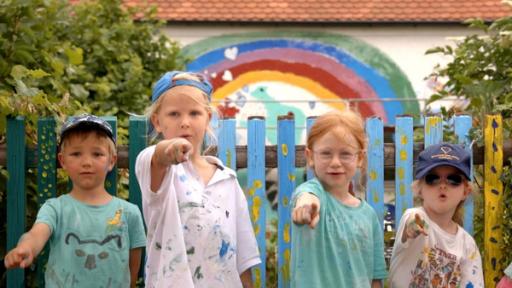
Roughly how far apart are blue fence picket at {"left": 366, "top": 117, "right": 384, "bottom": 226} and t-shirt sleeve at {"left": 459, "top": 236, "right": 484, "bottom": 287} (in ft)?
2.81

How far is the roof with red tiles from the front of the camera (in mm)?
20359

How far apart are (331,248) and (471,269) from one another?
0.77 m

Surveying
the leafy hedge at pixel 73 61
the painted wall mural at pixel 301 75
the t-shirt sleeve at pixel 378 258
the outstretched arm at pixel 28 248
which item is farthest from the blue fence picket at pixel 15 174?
the painted wall mural at pixel 301 75

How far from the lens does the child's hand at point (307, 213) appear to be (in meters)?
3.84

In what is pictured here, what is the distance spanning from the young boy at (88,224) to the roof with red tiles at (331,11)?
15.9 meters

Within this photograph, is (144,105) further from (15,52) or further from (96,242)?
(96,242)

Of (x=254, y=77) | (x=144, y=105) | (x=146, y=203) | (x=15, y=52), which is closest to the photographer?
(x=146, y=203)

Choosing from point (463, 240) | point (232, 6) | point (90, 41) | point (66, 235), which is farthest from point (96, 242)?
point (232, 6)

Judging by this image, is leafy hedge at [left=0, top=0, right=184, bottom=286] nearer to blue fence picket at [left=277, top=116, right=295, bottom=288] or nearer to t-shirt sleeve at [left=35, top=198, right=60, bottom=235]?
t-shirt sleeve at [left=35, top=198, right=60, bottom=235]

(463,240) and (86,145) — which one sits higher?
(86,145)

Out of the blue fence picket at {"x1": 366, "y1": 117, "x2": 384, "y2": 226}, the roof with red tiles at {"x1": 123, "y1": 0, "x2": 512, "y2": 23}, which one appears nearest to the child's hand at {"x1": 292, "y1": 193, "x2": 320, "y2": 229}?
the blue fence picket at {"x1": 366, "y1": 117, "x2": 384, "y2": 226}

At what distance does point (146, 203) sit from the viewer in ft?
13.5

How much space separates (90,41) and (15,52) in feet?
10.9

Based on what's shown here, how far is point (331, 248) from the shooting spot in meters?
4.18
